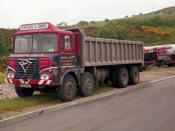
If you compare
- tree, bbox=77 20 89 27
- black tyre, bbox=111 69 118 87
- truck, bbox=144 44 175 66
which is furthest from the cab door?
tree, bbox=77 20 89 27

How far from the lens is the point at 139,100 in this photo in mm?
15125

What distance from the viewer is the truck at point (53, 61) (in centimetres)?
1477

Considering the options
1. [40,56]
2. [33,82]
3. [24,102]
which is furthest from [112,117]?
[40,56]

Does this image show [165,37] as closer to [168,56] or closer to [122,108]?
[168,56]

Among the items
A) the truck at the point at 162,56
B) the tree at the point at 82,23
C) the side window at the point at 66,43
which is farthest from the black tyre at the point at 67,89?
the tree at the point at 82,23

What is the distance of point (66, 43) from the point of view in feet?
50.7

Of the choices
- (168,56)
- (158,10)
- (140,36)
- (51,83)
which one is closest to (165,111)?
(51,83)

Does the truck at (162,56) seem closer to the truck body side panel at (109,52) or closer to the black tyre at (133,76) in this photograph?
the truck body side panel at (109,52)

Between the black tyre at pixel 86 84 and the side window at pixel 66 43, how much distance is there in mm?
1354

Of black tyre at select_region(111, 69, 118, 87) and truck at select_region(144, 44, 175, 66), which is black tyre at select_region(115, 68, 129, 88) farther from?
truck at select_region(144, 44, 175, 66)

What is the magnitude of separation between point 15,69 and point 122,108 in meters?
4.36

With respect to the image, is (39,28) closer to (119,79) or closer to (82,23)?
(119,79)

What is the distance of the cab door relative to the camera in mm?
15127

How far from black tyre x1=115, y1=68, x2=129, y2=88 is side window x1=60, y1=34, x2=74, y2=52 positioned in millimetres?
4526
